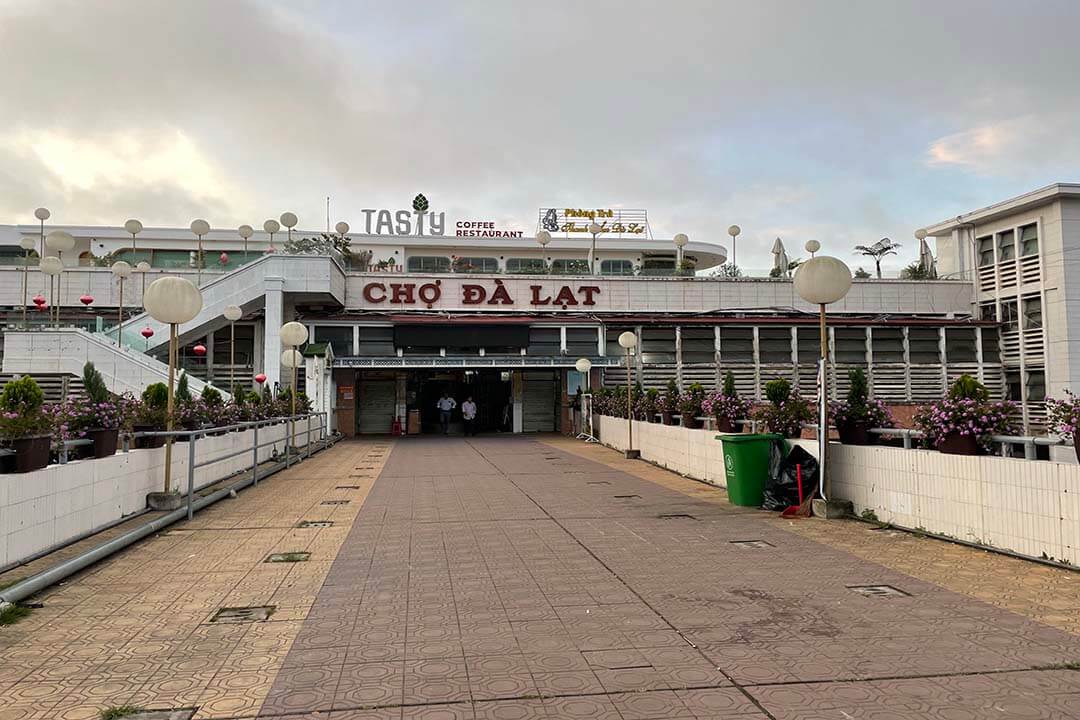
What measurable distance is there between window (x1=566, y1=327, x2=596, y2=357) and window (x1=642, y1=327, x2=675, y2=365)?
1996 millimetres

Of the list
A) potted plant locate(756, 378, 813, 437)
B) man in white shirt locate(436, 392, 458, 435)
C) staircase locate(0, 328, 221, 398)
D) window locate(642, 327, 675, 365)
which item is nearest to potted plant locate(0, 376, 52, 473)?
potted plant locate(756, 378, 813, 437)

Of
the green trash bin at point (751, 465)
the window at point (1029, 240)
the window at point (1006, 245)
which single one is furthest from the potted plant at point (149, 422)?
the window at point (1006, 245)

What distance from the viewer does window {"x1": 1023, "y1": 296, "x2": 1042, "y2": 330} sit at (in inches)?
1226

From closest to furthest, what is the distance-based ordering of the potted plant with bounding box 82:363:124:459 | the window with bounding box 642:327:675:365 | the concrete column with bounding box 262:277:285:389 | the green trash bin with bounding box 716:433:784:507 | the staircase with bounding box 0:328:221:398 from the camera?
1. the potted plant with bounding box 82:363:124:459
2. the green trash bin with bounding box 716:433:784:507
3. the staircase with bounding box 0:328:221:398
4. the concrete column with bounding box 262:277:285:389
5. the window with bounding box 642:327:675:365

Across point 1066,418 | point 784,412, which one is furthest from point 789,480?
point 1066,418

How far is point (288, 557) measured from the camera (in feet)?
23.8

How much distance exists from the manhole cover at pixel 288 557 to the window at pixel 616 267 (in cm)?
2752

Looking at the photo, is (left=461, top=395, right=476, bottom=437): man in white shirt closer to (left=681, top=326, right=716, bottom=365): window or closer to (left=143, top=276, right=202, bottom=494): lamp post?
(left=681, top=326, right=716, bottom=365): window

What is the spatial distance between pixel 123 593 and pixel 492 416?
26.2 m

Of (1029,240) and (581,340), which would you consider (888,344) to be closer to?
(1029,240)

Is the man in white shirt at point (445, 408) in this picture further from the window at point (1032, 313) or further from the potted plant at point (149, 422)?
the window at point (1032, 313)

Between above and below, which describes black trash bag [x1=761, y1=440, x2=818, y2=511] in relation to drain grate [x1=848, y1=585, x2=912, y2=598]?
above

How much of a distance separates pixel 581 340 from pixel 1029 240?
62.9 ft

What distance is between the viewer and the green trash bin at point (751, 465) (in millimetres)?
10141
